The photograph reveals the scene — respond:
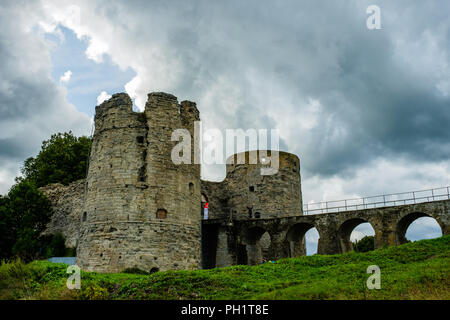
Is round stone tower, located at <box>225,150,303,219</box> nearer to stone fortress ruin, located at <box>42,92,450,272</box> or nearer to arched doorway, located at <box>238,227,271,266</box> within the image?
arched doorway, located at <box>238,227,271,266</box>

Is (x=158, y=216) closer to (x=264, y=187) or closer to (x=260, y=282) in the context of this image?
(x=260, y=282)

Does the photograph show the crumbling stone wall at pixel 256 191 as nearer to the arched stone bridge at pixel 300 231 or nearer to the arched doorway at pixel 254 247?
the arched doorway at pixel 254 247

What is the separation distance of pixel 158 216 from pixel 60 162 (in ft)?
58.2

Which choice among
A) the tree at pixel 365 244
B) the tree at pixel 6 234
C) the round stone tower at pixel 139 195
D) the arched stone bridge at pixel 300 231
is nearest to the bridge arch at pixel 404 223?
the arched stone bridge at pixel 300 231

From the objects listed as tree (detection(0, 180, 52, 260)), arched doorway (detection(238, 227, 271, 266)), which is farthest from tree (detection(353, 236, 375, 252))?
tree (detection(0, 180, 52, 260))

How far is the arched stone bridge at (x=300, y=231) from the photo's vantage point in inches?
910

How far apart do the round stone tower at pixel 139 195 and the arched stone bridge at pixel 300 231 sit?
463cm

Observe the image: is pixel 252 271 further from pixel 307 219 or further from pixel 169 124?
pixel 307 219

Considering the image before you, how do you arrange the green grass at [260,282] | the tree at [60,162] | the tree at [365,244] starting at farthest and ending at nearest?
the tree at [365,244] < the tree at [60,162] < the green grass at [260,282]

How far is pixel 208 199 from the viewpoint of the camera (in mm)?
30500

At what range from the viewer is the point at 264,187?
30.1 metres

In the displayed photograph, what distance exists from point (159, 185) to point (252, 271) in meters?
7.66

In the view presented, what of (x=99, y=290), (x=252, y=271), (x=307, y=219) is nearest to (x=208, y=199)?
(x=307, y=219)

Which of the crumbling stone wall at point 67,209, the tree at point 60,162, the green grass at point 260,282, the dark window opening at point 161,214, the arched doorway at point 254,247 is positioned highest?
the tree at point 60,162
